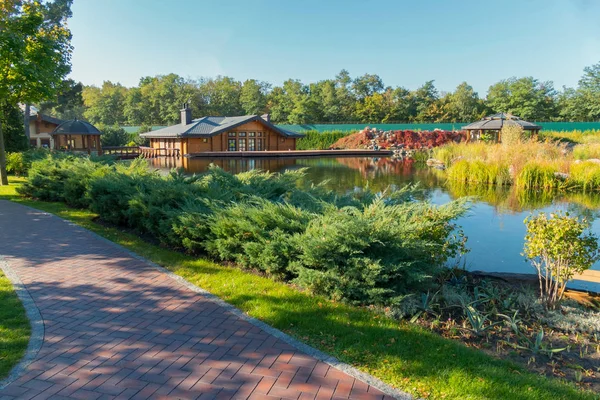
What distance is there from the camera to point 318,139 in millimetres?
44594

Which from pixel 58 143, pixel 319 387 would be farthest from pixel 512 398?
pixel 58 143

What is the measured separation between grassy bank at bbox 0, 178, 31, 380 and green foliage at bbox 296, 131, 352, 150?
132 ft

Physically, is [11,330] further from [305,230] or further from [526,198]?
[526,198]

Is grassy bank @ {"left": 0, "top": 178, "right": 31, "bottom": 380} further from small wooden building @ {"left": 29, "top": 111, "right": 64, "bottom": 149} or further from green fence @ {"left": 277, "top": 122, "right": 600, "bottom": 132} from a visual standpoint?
green fence @ {"left": 277, "top": 122, "right": 600, "bottom": 132}

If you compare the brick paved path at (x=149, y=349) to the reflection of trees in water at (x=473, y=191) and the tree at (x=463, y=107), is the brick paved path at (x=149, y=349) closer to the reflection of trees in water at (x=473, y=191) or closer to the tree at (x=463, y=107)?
the reflection of trees in water at (x=473, y=191)

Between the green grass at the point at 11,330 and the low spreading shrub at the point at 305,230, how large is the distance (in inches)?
81.8

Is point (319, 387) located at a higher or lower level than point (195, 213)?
lower

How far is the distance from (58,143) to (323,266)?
36251mm

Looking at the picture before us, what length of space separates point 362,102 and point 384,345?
5796 centimetres

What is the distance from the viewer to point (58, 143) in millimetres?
34719

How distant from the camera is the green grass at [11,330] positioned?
319 cm

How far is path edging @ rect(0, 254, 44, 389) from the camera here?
3029 mm

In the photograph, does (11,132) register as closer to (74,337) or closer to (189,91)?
(74,337)

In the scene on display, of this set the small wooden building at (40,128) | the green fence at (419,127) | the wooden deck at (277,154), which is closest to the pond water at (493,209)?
the wooden deck at (277,154)
